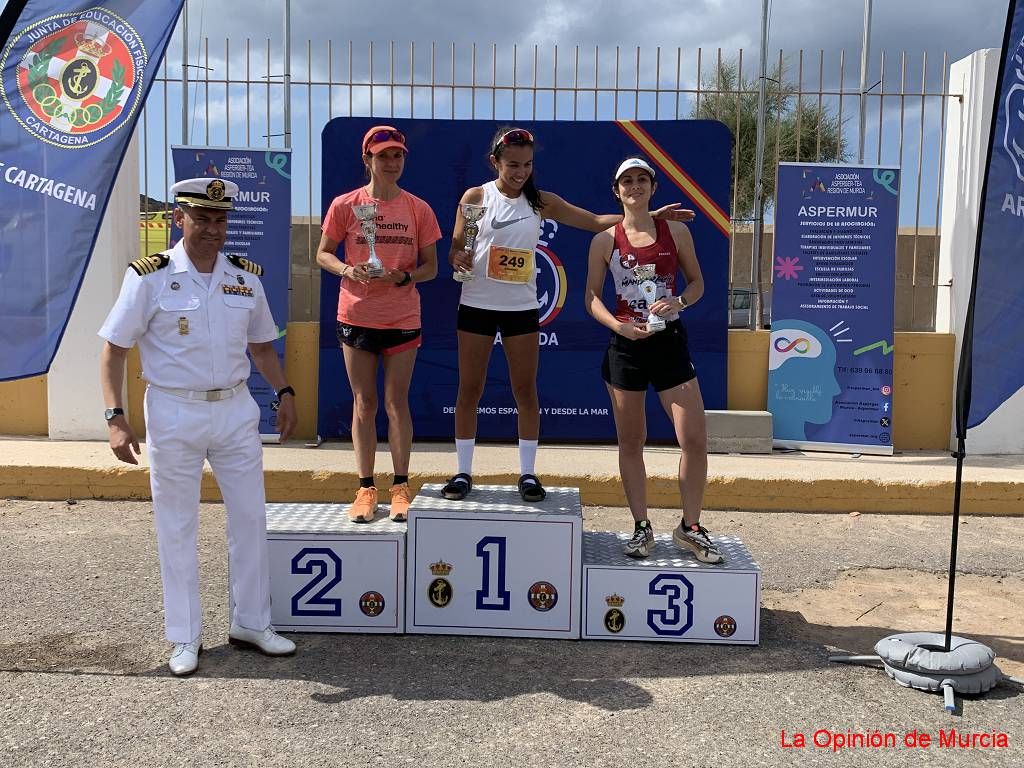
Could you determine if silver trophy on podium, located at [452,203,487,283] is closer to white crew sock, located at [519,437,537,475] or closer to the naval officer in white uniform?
white crew sock, located at [519,437,537,475]

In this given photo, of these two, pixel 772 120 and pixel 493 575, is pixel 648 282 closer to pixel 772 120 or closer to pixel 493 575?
pixel 493 575

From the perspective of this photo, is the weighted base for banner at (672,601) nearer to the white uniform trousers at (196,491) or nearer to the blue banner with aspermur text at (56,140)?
the white uniform trousers at (196,491)

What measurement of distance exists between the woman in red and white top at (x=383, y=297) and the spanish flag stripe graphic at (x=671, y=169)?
3.72 metres

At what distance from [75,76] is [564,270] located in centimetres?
485

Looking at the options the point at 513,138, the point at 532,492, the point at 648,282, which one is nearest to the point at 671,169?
the point at 513,138

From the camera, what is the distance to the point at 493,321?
4.49 meters

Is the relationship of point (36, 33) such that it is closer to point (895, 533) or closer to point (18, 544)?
point (18, 544)

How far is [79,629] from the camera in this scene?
409 centimetres

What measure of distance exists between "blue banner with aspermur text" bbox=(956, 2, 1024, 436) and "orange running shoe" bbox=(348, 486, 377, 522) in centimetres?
253

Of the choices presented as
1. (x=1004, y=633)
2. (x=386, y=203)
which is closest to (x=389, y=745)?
(x=386, y=203)

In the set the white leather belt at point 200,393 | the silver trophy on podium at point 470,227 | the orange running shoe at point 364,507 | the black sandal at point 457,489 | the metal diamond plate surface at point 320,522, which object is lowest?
the metal diamond plate surface at point 320,522

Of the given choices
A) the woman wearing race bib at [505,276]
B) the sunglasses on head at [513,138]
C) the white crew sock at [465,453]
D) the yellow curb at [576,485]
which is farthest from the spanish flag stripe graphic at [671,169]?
the white crew sock at [465,453]

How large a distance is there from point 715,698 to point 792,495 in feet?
→ 11.2

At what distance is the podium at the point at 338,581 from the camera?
4113 millimetres
